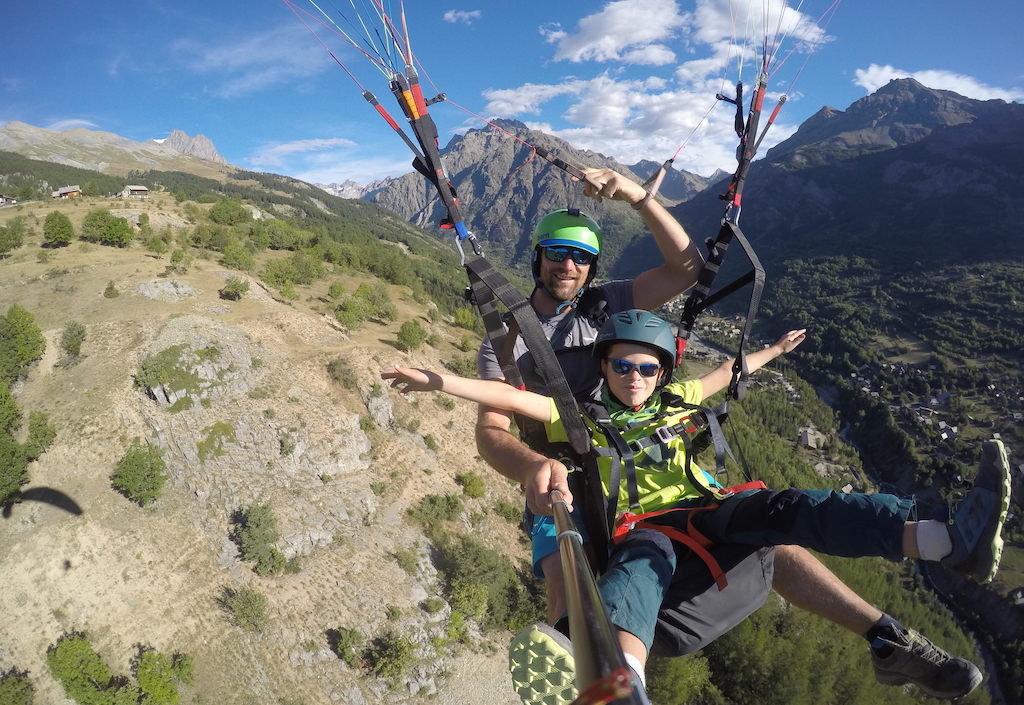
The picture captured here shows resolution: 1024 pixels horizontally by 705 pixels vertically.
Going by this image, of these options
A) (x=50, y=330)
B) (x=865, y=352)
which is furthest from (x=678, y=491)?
(x=865, y=352)

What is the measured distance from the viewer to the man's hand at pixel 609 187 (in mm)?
3738

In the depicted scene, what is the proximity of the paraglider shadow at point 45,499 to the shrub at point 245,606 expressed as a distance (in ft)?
23.8

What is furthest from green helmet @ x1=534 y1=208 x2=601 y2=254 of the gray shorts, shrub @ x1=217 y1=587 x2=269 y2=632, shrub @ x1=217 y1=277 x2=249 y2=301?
shrub @ x1=217 y1=277 x2=249 y2=301

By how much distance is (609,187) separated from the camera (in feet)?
12.5

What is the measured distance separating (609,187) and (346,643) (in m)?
21.0

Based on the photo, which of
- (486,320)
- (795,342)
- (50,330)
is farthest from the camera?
(50,330)

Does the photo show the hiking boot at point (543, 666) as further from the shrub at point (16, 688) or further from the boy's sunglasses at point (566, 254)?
the shrub at point (16, 688)

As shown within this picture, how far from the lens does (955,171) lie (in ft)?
611

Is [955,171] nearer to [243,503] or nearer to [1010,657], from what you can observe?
[1010,657]

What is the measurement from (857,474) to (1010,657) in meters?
33.8

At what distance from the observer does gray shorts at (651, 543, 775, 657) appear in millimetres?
3562

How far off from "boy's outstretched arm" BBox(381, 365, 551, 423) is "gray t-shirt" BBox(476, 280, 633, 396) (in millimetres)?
686

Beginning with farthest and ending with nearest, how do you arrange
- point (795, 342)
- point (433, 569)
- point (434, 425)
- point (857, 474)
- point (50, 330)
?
point (857, 474)
point (434, 425)
point (50, 330)
point (433, 569)
point (795, 342)

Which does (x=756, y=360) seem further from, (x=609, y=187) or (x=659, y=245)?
(x=609, y=187)
